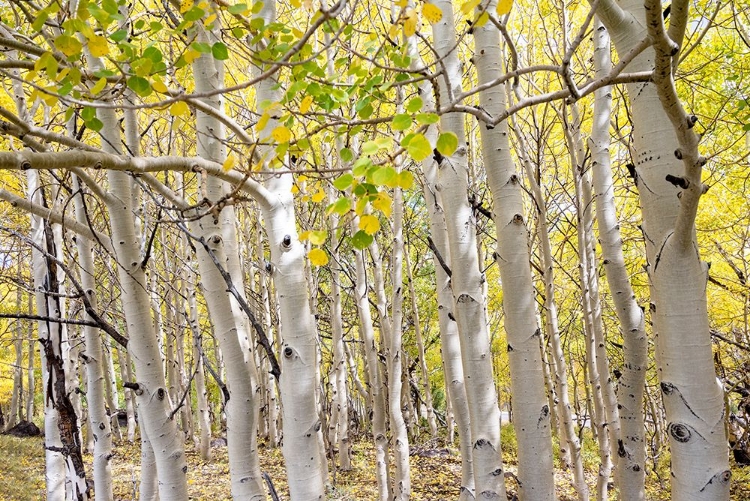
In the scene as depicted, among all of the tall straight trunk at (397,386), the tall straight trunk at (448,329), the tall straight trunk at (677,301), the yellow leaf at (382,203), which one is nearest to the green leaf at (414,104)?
the yellow leaf at (382,203)

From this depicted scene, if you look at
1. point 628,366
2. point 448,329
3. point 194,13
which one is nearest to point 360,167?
point 194,13

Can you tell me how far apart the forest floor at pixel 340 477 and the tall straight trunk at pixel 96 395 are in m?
2.30

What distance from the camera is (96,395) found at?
3398mm

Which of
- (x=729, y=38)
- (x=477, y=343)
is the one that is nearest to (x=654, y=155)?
(x=477, y=343)

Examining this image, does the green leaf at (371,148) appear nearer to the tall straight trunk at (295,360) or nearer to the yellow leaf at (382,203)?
the yellow leaf at (382,203)

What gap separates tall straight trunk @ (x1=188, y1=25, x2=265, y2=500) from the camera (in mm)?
2021

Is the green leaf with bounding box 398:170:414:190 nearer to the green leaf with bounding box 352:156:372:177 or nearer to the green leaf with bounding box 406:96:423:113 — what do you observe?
the green leaf with bounding box 352:156:372:177

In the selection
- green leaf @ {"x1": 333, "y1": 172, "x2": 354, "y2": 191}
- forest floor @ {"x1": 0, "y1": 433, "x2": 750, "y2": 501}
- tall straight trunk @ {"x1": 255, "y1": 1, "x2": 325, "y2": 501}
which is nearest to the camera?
green leaf @ {"x1": 333, "y1": 172, "x2": 354, "y2": 191}

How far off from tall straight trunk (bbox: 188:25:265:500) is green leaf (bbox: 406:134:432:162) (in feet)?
3.97

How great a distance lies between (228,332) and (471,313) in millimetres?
1121

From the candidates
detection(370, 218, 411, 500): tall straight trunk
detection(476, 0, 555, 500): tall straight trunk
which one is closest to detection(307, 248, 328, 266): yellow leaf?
detection(476, 0, 555, 500): tall straight trunk

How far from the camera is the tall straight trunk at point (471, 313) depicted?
2.04m

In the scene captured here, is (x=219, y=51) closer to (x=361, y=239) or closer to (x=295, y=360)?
(x=361, y=239)

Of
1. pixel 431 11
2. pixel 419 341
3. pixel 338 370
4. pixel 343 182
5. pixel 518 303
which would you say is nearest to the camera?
pixel 343 182
